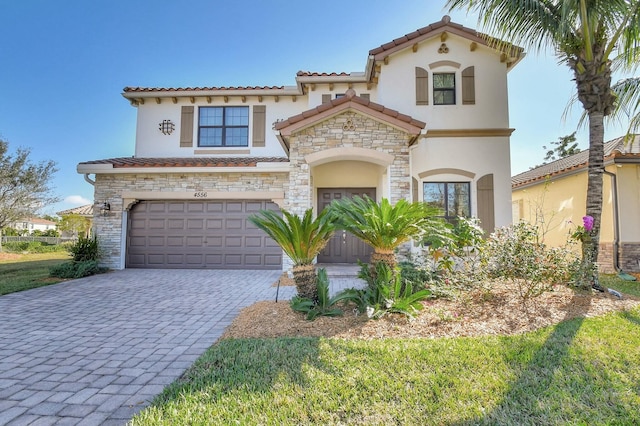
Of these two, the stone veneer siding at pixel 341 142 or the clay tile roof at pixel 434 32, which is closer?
the stone veneer siding at pixel 341 142

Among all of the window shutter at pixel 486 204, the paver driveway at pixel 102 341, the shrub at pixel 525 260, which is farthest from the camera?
the window shutter at pixel 486 204

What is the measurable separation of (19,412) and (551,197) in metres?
17.3

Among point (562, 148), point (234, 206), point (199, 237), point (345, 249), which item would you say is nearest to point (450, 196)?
point (345, 249)

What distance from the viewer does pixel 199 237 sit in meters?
11.9

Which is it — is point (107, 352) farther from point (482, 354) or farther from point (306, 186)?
point (306, 186)

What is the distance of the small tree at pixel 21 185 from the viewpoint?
1755 centimetres

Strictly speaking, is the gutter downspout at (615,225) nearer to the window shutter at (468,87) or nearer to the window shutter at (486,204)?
the window shutter at (486,204)

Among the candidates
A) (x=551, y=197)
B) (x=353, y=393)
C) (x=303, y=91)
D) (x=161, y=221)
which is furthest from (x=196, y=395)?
(x=551, y=197)

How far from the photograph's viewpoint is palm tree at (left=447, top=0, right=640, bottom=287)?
6.30 meters

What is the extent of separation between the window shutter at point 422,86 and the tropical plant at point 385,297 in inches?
337

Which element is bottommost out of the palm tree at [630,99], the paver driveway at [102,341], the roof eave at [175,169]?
the paver driveway at [102,341]

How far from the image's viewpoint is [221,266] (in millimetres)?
11789

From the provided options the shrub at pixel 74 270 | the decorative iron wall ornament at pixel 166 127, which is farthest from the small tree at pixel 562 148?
the shrub at pixel 74 270

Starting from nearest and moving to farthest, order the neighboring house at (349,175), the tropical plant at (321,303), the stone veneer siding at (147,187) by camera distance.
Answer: the tropical plant at (321,303) → the neighboring house at (349,175) → the stone veneer siding at (147,187)
